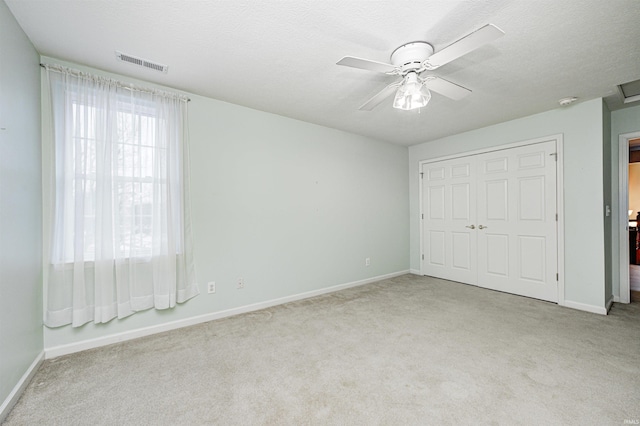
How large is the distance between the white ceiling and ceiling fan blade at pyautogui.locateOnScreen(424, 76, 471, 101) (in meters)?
0.22

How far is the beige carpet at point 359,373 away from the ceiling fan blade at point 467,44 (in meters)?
2.12

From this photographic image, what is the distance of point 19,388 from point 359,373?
2.21 metres

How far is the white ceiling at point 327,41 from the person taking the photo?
166cm

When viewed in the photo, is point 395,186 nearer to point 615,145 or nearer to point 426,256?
point 426,256

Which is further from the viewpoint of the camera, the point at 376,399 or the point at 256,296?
the point at 256,296

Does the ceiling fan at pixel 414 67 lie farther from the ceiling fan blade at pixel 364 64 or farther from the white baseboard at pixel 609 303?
the white baseboard at pixel 609 303

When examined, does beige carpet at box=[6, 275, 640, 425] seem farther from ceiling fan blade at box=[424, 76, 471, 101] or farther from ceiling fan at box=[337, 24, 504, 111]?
ceiling fan blade at box=[424, 76, 471, 101]

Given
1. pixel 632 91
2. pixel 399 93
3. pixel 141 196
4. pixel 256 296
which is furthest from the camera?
pixel 256 296

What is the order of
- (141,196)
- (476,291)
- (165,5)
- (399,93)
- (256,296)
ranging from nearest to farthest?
(165,5), (399,93), (141,196), (256,296), (476,291)

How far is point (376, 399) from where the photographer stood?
5.47ft

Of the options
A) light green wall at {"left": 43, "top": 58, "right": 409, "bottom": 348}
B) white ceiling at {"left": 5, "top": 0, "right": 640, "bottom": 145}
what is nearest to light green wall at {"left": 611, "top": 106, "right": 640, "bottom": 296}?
white ceiling at {"left": 5, "top": 0, "right": 640, "bottom": 145}

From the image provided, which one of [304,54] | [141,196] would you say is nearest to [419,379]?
[304,54]

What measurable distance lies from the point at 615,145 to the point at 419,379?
13.4 feet

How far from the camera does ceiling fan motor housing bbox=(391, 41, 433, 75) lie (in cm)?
194
